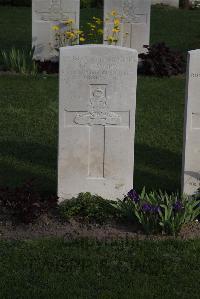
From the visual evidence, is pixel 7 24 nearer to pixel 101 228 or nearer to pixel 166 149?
pixel 166 149

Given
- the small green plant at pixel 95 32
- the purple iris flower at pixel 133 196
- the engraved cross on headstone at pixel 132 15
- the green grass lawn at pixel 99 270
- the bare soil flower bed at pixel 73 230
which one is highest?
the engraved cross on headstone at pixel 132 15

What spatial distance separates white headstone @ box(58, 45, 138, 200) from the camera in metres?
7.62

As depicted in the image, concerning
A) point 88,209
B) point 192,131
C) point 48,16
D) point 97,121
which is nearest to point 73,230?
point 88,209

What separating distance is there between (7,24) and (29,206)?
14702 mm

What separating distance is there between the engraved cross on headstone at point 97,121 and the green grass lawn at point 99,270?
3.50 feet

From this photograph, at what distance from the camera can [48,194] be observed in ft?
27.3

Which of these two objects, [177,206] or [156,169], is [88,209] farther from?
[156,169]

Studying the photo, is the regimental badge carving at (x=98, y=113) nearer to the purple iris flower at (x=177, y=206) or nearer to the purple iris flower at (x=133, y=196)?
the purple iris flower at (x=133, y=196)

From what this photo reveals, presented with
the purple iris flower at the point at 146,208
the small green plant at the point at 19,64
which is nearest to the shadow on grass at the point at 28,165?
the purple iris flower at the point at 146,208

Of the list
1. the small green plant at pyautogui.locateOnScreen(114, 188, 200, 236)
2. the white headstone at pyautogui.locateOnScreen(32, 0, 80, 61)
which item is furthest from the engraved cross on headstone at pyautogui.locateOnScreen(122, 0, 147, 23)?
the small green plant at pyautogui.locateOnScreen(114, 188, 200, 236)

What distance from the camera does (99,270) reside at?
258 inches

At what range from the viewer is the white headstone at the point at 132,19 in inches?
595

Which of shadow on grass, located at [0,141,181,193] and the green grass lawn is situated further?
shadow on grass, located at [0,141,181,193]

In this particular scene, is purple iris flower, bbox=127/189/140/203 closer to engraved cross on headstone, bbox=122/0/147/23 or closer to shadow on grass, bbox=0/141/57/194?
shadow on grass, bbox=0/141/57/194
